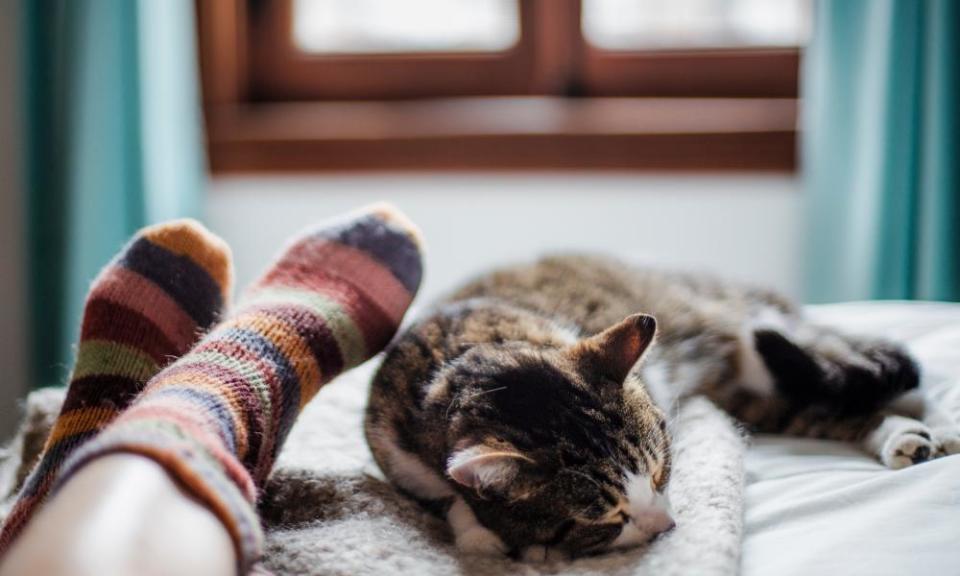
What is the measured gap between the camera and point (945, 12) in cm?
150

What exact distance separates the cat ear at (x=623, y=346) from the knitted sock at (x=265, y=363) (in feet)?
0.91

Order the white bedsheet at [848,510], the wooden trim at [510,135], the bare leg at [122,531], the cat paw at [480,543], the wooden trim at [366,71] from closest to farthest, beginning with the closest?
the bare leg at [122,531] < the white bedsheet at [848,510] < the cat paw at [480,543] < the wooden trim at [510,135] < the wooden trim at [366,71]

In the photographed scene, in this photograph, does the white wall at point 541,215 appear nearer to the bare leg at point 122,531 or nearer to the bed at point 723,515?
the bed at point 723,515

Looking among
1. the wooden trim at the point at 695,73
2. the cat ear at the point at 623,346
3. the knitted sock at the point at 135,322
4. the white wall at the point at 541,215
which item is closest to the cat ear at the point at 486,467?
the cat ear at the point at 623,346

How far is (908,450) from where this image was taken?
2.70 feet

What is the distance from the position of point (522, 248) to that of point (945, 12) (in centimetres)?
96

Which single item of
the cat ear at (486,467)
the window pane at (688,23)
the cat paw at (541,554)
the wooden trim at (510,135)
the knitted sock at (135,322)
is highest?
the window pane at (688,23)

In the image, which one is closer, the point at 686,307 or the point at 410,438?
the point at 410,438

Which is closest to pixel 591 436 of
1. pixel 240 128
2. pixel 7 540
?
pixel 7 540

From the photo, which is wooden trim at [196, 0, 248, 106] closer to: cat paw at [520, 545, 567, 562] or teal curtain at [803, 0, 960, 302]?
teal curtain at [803, 0, 960, 302]

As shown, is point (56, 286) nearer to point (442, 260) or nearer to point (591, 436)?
point (442, 260)

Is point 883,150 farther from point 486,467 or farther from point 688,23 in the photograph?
point 486,467

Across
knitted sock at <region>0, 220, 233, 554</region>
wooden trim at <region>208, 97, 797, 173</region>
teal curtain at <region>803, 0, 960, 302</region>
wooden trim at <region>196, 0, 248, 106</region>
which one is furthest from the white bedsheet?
wooden trim at <region>196, 0, 248, 106</region>

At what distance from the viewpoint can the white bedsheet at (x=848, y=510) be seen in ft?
2.04
